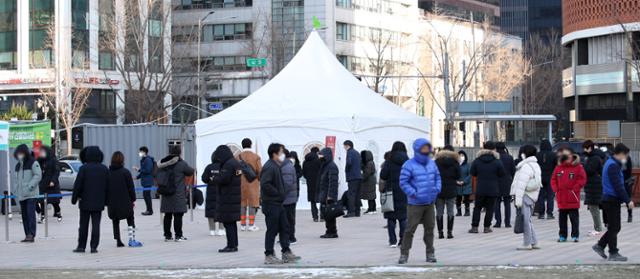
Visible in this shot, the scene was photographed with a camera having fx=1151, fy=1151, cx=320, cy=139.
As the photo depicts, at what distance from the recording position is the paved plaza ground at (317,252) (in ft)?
51.8

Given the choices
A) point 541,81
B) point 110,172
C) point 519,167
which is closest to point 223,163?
point 110,172

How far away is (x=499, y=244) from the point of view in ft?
61.9

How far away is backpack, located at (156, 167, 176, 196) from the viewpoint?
19.9m

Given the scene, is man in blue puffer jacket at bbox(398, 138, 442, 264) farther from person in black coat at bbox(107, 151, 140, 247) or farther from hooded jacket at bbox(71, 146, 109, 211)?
hooded jacket at bbox(71, 146, 109, 211)

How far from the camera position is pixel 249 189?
22.2 m

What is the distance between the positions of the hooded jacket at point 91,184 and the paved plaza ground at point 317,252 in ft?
2.70

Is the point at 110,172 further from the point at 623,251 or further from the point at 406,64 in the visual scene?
the point at 406,64

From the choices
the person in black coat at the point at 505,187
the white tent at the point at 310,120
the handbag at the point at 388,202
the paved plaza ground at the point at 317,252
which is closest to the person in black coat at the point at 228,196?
the paved plaza ground at the point at 317,252

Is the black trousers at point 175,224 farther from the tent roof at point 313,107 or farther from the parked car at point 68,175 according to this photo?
the parked car at point 68,175

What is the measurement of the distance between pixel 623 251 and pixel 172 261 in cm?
671

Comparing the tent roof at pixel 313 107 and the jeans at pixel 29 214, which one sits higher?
the tent roof at pixel 313 107

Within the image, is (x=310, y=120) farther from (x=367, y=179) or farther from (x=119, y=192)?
(x=119, y=192)

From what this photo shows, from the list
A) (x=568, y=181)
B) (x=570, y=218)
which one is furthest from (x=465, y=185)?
(x=568, y=181)

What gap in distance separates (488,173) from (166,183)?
19.2 ft
